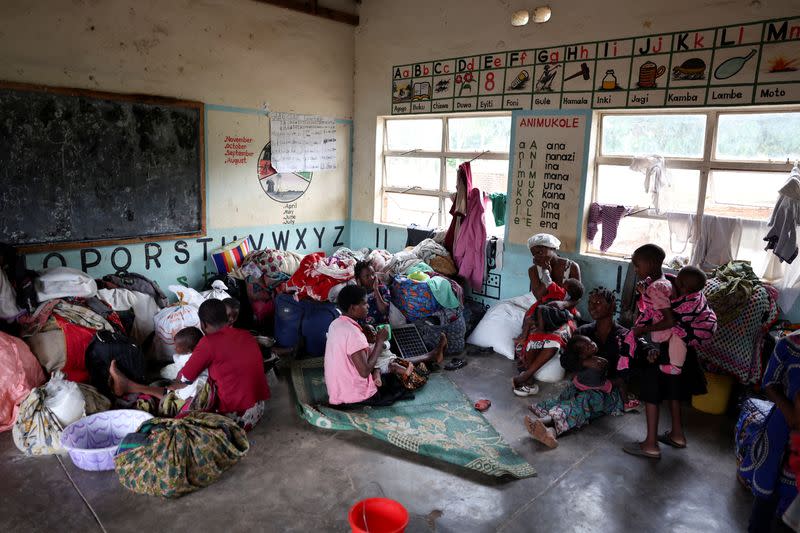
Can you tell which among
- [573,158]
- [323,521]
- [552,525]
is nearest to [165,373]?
[323,521]

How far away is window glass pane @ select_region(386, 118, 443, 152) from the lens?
643cm

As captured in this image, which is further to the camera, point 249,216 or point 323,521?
point 249,216

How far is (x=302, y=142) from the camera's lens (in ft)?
21.4

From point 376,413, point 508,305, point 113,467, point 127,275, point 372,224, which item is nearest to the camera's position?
point 113,467

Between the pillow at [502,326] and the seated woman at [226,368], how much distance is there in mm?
2461

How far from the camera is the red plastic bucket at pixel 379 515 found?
7.42ft

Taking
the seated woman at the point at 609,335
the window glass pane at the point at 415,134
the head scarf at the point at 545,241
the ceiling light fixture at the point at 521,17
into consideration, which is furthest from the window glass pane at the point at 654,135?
the window glass pane at the point at 415,134

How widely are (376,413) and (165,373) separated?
1735 millimetres

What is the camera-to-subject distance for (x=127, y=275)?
5.11m

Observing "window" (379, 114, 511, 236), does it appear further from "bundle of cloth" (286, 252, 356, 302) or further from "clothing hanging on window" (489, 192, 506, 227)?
"bundle of cloth" (286, 252, 356, 302)

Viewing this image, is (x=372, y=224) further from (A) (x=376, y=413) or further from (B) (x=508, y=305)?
(A) (x=376, y=413)

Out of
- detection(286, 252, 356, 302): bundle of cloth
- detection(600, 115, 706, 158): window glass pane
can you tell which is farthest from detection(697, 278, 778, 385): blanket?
detection(286, 252, 356, 302): bundle of cloth

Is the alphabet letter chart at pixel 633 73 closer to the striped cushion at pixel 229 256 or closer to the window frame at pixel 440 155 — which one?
the window frame at pixel 440 155

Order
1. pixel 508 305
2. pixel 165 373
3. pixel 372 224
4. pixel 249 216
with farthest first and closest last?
pixel 372 224, pixel 249 216, pixel 508 305, pixel 165 373
